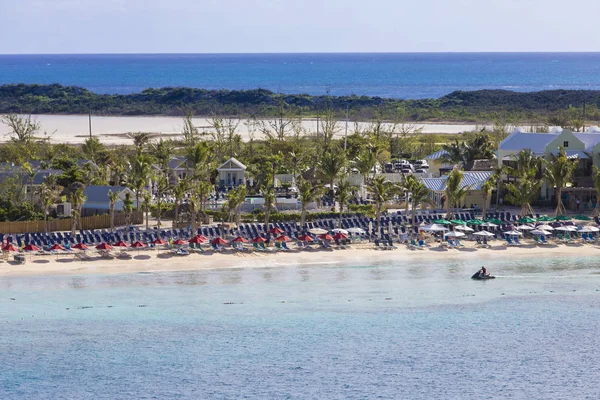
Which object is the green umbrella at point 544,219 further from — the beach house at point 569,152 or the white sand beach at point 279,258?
the beach house at point 569,152

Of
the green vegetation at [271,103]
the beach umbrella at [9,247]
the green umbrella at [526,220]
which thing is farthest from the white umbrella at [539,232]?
the green vegetation at [271,103]

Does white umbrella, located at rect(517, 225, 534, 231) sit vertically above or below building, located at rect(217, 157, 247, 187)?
below

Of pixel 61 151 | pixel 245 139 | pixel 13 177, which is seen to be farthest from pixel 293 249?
pixel 245 139

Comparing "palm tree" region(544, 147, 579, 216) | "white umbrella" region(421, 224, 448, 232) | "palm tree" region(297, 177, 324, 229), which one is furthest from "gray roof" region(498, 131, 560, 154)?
"palm tree" region(297, 177, 324, 229)

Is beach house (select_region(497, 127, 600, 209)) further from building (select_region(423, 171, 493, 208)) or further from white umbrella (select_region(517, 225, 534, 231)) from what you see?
white umbrella (select_region(517, 225, 534, 231))

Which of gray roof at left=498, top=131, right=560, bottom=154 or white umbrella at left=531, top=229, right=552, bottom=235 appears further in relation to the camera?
gray roof at left=498, top=131, right=560, bottom=154

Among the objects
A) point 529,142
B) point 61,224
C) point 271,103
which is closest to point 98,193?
point 61,224

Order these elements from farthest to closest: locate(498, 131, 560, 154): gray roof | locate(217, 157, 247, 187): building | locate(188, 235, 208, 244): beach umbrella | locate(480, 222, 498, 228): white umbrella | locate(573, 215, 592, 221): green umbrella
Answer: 1. locate(217, 157, 247, 187): building
2. locate(498, 131, 560, 154): gray roof
3. locate(573, 215, 592, 221): green umbrella
4. locate(480, 222, 498, 228): white umbrella
5. locate(188, 235, 208, 244): beach umbrella
